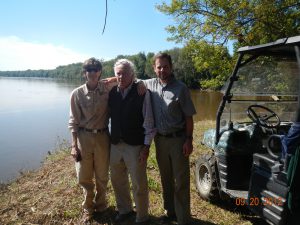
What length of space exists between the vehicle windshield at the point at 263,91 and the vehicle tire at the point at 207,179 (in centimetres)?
63

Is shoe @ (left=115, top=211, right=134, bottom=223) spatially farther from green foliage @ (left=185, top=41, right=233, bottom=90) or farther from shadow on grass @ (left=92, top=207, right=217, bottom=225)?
green foliage @ (left=185, top=41, right=233, bottom=90)

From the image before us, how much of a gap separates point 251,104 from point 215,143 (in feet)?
2.66

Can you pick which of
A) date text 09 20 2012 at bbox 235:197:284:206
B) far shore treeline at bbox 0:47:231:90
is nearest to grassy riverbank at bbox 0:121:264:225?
date text 09 20 2012 at bbox 235:197:284:206

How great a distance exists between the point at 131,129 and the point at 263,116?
5.98 ft

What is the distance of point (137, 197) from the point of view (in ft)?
13.1

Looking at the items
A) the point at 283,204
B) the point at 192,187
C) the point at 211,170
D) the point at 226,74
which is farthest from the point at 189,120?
the point at 226,74

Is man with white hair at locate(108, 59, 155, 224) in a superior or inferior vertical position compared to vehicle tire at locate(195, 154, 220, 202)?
superior

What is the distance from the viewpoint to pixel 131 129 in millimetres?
3881

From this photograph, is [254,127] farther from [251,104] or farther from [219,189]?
[219,189]

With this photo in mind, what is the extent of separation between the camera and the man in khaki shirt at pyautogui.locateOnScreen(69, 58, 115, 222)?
13.3 feet

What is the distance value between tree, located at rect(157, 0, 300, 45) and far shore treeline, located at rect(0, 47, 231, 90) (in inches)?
32.6

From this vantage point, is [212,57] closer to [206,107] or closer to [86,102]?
[86,102]

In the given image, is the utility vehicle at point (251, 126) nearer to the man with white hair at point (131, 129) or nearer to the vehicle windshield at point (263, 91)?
the vehicle windshield at point (263, 91)

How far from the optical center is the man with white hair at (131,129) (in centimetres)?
385
